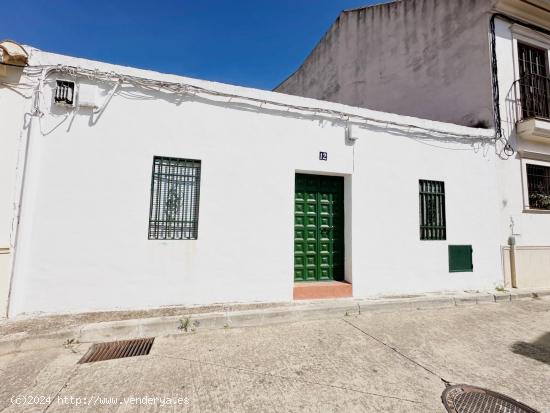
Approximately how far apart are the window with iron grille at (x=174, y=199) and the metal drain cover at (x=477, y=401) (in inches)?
158

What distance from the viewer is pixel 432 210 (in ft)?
21.9

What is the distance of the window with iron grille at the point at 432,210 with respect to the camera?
21.6 feet

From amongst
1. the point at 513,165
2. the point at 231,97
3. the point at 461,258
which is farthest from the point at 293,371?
the point at 513,165

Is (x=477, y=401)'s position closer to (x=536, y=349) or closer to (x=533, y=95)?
(x=536, y=349)

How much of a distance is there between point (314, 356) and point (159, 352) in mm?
1871

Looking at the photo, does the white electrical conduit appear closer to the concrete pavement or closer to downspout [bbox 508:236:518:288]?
downspout [bbox 508:236:518:288]

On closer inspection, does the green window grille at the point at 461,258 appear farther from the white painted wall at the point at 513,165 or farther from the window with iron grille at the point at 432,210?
the white painted wall at the point at 513,165

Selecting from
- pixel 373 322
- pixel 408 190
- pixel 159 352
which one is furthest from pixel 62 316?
pixel 408 190

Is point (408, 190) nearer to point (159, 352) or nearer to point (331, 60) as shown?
point (159, 352)

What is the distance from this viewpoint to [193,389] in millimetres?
2742

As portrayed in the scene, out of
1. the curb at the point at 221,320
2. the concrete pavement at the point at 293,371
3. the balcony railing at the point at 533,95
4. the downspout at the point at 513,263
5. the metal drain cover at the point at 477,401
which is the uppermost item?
the balcony railing at the point at 533,95

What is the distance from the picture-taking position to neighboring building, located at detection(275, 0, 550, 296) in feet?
24.2

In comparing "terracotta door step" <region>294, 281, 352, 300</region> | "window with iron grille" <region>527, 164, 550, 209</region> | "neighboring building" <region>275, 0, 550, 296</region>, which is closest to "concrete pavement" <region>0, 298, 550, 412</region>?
"terracotta door step" <region>294, 281, 352, 300</region>

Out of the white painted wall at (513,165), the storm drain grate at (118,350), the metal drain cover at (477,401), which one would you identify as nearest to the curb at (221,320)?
the storm drain grate at (118,350)
